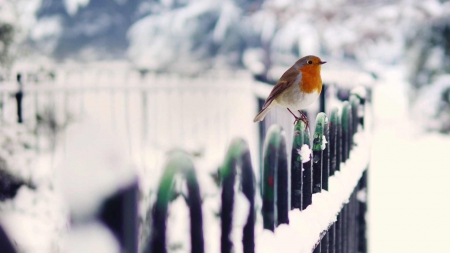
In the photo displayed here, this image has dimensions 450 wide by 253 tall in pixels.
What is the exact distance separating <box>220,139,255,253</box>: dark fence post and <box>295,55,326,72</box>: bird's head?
35.2 inches

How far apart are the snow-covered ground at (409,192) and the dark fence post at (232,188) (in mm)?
2802

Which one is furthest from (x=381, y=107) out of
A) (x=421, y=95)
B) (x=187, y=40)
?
(x=187, y=40)

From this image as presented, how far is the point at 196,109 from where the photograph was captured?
28.7ft

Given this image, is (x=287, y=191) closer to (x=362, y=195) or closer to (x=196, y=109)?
(x=362, y=195)

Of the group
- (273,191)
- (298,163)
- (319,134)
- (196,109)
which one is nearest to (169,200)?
(273,191)

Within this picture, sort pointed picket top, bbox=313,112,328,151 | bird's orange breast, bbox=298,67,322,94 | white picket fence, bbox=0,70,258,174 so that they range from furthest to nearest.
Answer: white picket fence, bbox=0,70,258,174 < bird's orange breast, bbox=298,67,322,94 < pointed picket top, bbox=313,112,328,151

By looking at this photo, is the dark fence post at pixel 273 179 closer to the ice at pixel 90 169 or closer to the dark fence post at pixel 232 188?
the dark fence post at pixel 232 188

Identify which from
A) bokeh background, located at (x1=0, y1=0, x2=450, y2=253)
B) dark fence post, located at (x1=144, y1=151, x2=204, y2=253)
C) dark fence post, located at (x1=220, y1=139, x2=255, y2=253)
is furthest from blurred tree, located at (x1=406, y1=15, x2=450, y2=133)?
dark fence post, located at (x1=144, y1=151, x2=204, y2=253)

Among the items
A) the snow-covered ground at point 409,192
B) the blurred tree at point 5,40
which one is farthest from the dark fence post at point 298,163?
the blurred tree at point 5,40

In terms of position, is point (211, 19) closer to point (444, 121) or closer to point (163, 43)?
point (163, 43)

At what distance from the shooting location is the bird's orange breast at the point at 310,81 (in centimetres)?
178

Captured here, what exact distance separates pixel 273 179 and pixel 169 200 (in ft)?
1.44

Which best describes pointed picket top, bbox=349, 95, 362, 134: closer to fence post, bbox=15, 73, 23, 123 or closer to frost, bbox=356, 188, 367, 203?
frost, bbox=356, 188, 367, 203

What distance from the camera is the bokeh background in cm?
74
